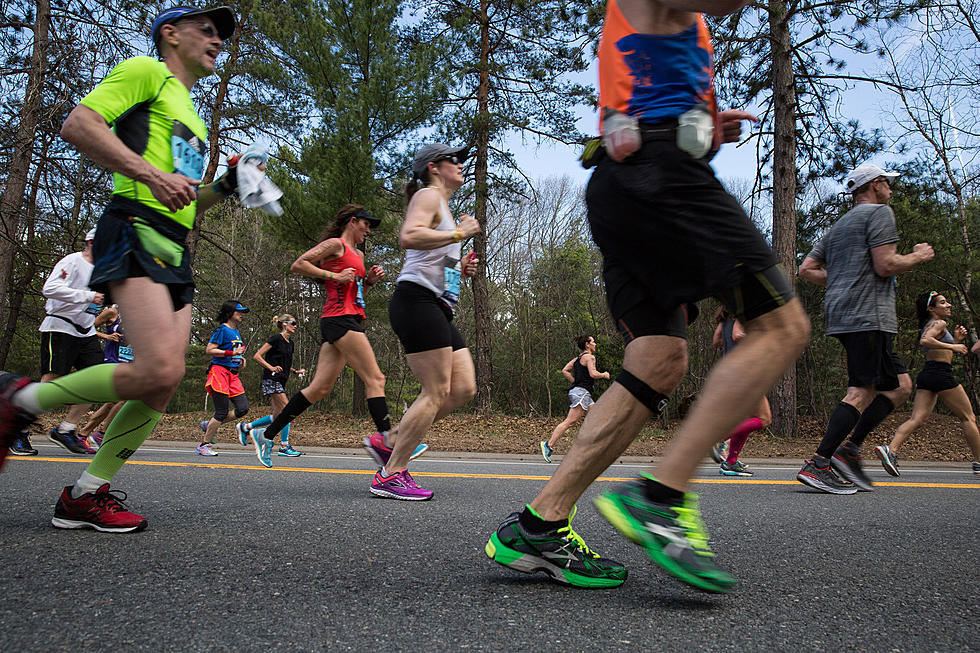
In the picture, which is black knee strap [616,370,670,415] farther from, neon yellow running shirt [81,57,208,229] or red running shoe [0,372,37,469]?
red running shoe [0,372,37,469]

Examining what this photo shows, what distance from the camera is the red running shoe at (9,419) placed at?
2.24m

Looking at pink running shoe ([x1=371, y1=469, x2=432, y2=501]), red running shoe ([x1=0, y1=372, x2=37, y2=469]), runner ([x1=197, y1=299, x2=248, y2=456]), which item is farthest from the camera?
runner ([x1=197, y1=299, x2=248, y2=456])

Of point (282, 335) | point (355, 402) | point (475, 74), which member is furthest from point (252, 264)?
point (282, 335)

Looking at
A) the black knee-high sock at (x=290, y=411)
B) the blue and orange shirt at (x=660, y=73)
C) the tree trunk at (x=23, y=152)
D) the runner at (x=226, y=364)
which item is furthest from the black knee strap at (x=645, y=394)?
the tree trunk at (x=23, y=152)

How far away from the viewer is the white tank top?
3.96 metres

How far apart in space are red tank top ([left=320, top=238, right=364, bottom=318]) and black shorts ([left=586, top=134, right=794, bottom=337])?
3690mm

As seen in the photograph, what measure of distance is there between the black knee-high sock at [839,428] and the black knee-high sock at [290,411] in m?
3.83

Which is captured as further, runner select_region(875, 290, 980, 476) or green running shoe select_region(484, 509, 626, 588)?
runner select_region(875, 290, 980, 476)

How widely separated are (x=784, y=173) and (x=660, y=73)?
11396mm

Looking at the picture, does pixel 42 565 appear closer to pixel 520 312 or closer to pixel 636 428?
pixel 636 428

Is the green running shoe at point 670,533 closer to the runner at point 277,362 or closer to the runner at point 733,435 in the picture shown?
the runner at point 733,435

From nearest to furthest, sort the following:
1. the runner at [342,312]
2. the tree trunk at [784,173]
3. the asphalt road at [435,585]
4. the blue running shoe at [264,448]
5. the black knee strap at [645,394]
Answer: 1. the asphalt road at [435,585]
2. the black knee strap at [645,394]
3. the runner at [342,312]
4. the blue running shoe at [264,448]
5. the tree trunk at [784,173]

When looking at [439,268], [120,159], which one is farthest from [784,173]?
[120,159]

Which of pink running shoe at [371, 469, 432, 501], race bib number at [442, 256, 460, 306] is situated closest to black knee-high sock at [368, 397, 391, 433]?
pink running shoe at [371, 469, 432, 501]
